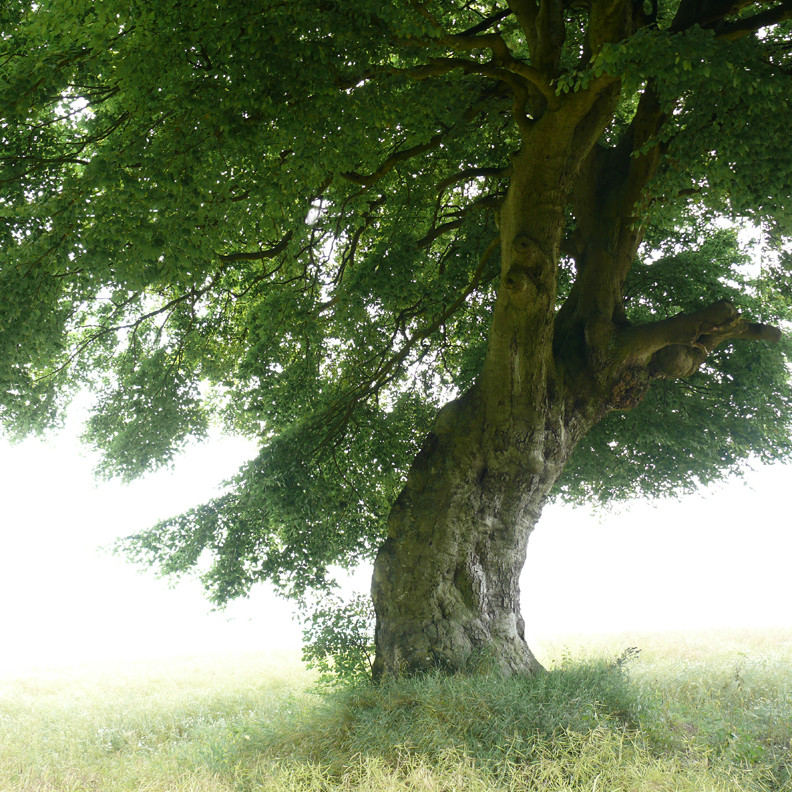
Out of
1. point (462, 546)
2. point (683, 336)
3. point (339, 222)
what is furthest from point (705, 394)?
point (339, 222)

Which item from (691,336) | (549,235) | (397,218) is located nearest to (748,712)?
(691,336)

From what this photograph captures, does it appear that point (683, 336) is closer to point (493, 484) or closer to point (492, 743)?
point (493, 484)

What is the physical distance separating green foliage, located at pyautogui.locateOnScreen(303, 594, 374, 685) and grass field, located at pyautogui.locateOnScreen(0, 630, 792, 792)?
50 cm

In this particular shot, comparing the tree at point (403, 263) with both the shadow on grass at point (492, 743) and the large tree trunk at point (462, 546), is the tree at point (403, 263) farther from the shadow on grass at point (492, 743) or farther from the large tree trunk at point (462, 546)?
the shadow on grass at point (492, 743)

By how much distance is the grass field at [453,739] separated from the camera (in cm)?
515

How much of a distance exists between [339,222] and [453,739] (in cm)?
604

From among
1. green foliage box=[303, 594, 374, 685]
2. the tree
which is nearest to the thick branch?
the tree

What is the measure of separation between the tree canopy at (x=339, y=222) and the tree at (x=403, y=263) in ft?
0.15

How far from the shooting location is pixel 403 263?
8.58 metres

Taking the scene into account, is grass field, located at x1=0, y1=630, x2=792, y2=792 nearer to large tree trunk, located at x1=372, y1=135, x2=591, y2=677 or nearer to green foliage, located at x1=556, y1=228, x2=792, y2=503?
large tree trunk, located at x1=372, y1=135, x2=591, y2=677

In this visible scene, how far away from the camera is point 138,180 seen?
579 cm

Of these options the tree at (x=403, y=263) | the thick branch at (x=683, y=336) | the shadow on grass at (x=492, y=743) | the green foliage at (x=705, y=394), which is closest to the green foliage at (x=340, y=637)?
the tree at (x=403, y=263)

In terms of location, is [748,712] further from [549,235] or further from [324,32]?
[324,32]

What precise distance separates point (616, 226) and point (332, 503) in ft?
18.4
